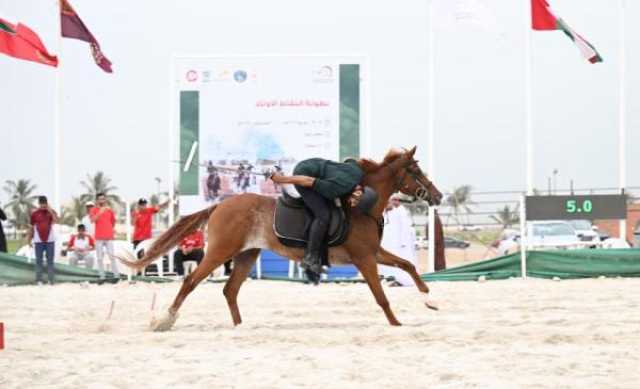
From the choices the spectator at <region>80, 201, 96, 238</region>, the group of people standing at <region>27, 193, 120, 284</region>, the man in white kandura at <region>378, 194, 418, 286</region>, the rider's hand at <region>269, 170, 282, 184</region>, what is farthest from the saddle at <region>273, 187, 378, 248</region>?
the spectator at <region>80, 201, 96, 238</region>

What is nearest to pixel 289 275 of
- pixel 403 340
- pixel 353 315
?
pixel 353 315

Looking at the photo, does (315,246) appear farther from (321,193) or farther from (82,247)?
(82,247)

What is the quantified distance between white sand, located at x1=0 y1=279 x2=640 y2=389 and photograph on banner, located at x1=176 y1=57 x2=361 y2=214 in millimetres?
5860

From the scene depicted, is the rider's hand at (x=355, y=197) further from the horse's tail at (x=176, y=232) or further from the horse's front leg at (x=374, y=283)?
the horse's tail at (x=176, y=232)

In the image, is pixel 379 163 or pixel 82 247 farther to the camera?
pixel 82 247

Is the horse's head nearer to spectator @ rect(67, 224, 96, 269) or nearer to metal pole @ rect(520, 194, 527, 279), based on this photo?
metal pole @ rect(520, 194, 527, 279)

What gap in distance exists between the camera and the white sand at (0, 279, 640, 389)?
252 inches

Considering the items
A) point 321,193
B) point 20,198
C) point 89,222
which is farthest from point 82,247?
point 20,198

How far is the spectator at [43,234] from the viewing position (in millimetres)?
19094

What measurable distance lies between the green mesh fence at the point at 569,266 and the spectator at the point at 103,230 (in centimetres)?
657

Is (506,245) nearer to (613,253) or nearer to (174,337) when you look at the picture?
(613,253)

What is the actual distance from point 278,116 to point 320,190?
10122mm

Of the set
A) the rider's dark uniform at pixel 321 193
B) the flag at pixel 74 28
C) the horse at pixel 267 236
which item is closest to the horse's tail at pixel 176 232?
the horse at pixel 267 236

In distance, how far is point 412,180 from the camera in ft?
34.2
